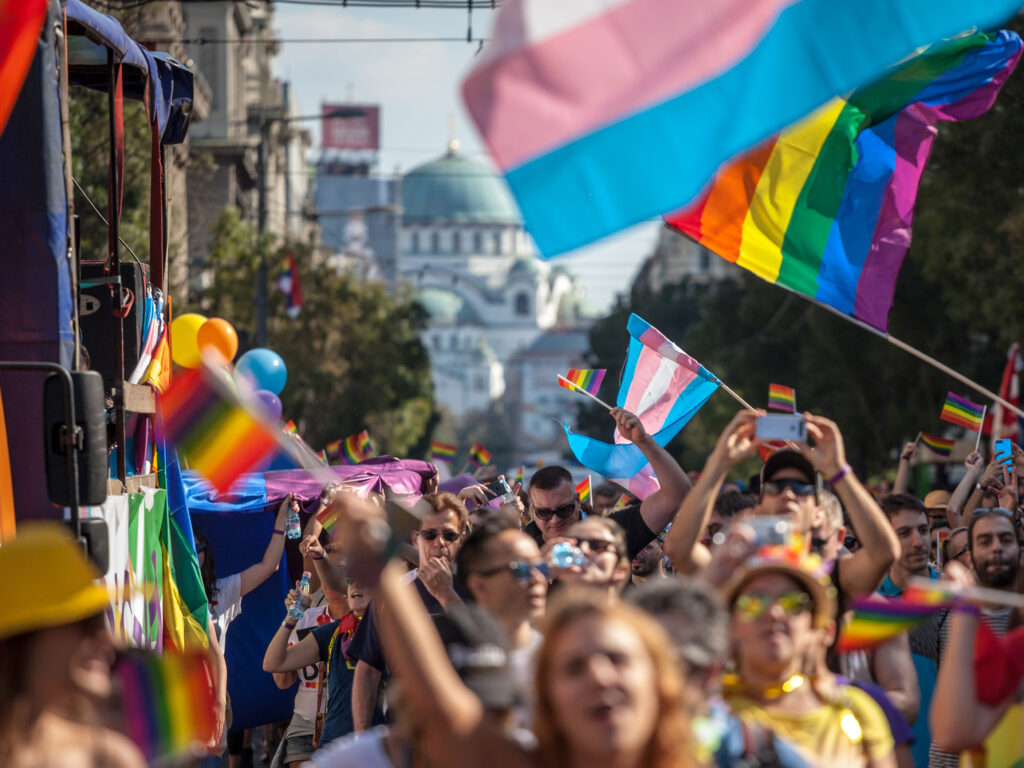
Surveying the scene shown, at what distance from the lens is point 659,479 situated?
6789 millimetres

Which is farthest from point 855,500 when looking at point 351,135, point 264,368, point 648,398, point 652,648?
point 351,135

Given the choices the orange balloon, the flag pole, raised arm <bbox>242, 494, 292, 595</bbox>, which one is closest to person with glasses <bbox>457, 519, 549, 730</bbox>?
the flag pole

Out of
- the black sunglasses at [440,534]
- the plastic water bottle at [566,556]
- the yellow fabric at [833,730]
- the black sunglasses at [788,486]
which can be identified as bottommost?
the black sunglasses at [440,534]

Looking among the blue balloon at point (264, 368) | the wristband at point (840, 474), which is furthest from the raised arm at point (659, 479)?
the blue balloon at point (264, 368)

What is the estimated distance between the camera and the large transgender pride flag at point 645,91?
186 inches

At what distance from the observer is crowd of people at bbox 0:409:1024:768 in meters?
3.43

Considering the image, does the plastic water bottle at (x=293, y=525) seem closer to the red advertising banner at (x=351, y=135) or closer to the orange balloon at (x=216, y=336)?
the orange balloon at (x=216, y=336)

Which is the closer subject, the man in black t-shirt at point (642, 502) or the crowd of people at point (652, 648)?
the crowd of people at point (652, 648)

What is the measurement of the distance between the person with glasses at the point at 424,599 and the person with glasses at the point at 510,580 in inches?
23.9

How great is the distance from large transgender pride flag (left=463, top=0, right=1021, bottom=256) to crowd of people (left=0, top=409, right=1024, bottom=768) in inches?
35.9

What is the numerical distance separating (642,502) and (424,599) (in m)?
1.02

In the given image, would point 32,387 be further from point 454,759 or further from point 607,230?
point 454,759

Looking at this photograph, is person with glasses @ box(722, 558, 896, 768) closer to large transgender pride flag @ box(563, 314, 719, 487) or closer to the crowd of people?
the crowd of people

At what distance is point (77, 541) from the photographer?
5211 mm
